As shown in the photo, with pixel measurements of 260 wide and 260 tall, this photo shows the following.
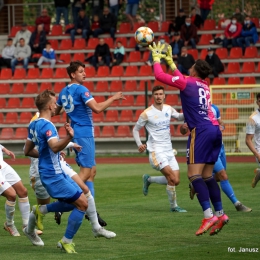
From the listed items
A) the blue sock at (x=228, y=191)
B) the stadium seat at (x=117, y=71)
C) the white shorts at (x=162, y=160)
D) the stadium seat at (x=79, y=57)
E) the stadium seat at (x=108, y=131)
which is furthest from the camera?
the stadium seat at (x=79, y=57)

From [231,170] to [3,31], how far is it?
54.1 ft

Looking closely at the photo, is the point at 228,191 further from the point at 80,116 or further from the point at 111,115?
the point at 111,115

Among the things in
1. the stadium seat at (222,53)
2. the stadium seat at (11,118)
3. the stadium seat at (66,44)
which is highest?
the stadium seat at (66,44)

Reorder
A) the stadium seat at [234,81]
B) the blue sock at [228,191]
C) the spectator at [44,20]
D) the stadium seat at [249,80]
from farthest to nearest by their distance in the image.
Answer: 1. the spectator at [44,20]
2. the stadium seat at [234,81]
3. the stadium seat at [249,80]
4. the blue sock at [228,191]

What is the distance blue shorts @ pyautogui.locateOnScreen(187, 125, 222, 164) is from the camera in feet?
30.8

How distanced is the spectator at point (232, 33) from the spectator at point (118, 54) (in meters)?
3.76

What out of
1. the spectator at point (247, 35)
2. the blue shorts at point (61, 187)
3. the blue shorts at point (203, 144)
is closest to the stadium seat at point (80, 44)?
the spectator at point (247, 35)

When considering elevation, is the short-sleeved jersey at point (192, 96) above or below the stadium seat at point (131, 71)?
above

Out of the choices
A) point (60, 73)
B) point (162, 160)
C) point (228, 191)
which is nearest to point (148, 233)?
point (228, 191)

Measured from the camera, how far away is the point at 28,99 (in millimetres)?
28266

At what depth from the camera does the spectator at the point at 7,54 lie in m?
29.5

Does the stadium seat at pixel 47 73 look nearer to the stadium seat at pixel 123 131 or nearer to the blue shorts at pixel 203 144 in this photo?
the stadium seat at pixel 123 131

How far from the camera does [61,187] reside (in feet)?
27.7

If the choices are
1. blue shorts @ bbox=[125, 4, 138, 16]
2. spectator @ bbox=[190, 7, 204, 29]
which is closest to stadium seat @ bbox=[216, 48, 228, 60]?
spectator @ bbox=[190, 7, 204, 29]
